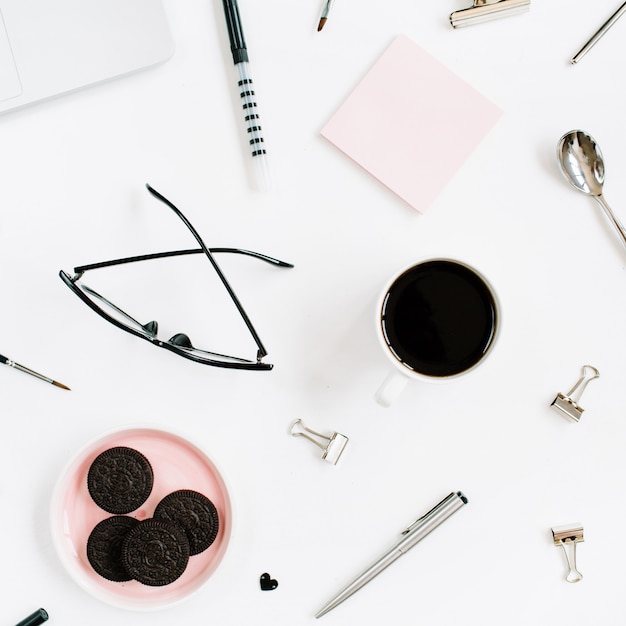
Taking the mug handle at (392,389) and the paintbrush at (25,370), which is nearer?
the mug handle at (392,389)

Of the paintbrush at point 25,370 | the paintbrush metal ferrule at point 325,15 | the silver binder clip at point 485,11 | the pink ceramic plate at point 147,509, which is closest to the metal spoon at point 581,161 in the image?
the silver binder clip at point 485,11

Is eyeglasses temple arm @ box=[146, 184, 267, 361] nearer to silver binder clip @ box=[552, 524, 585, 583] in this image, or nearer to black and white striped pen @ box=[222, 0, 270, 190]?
black and white striped pen @ box=[222, 0, 270, 190]

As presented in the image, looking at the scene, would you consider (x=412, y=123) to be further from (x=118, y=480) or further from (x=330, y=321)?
(x=118, y=480)

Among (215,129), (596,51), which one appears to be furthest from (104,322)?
(596,51)

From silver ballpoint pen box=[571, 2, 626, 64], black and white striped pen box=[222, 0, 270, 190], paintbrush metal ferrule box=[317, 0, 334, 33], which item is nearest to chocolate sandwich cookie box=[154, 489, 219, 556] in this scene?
black and white striped pen box=[222, 0, 270, 190]

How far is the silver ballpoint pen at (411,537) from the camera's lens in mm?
712

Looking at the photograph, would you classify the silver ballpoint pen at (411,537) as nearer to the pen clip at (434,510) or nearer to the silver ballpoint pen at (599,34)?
the pen clip at (434,510)

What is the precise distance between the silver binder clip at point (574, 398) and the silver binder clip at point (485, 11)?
0.43 metres

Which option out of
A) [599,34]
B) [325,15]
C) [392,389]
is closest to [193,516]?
[392,389]

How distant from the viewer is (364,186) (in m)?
0.72

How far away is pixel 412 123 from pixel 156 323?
0.38 m

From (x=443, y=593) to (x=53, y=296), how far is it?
597 millimetres

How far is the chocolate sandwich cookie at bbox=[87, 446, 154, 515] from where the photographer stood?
688mm

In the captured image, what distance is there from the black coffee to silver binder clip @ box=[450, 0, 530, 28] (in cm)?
30
